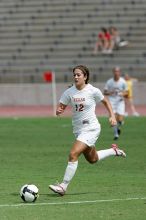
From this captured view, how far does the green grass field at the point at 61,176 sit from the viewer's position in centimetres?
1195

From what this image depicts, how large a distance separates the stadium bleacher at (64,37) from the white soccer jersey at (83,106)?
101ft

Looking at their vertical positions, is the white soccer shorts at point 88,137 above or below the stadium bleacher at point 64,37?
above

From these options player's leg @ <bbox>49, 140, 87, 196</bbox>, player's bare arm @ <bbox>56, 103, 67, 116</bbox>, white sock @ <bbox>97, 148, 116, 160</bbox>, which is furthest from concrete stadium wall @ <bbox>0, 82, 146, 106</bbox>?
player's leg @ <bbox>49, 140, 87, 196</bbox>

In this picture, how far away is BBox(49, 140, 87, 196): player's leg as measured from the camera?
44.8ft

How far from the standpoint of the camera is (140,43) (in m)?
49.0

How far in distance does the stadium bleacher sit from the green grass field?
18030mm

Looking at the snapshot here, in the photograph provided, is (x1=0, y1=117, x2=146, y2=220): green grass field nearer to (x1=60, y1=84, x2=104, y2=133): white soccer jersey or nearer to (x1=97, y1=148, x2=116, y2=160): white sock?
(x1=97, y1=148, x2=116, y2=160): white sock

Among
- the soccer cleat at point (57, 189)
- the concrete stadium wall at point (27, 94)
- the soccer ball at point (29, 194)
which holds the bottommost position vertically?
the concrete stadium wall at point (27, 94)

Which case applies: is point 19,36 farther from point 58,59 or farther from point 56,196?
point 56,196

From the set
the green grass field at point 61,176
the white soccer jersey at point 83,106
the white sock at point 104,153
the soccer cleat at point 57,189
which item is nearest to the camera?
the green grass field at point 61,176

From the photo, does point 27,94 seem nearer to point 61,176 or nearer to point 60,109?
point 61,176

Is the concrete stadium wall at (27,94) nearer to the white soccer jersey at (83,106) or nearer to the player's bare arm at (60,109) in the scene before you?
the player's bare arm at (60,109)

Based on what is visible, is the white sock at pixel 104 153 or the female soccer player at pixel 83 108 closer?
the female soccer player at pixel 83 108

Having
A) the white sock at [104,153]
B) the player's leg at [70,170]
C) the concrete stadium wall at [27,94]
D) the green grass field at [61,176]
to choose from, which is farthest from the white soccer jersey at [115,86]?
the concrete stadium wall at [27,94]
